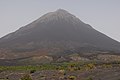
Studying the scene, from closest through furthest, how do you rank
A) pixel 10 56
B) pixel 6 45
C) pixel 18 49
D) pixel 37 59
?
pixel 37 59, pixel 10 56, pixel 18 49, pixel 6 45

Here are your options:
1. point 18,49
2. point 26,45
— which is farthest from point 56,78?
point 26,45

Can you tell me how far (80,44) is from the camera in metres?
185

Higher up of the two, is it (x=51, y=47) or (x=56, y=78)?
(x=51, y=47)

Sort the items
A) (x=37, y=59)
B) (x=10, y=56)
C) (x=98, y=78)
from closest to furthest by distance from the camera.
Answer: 1. (x=98, y=78)
2. (x=37, y=59)
3. (x=10, y=56)

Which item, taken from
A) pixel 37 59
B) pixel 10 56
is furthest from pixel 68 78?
pixel 10 56

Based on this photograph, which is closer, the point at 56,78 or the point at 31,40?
the point at 56,78

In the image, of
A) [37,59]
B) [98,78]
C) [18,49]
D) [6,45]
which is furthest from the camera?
[6,45]

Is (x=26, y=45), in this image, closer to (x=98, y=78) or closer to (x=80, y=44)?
(x=80, y=44)

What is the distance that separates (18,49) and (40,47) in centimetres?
1278

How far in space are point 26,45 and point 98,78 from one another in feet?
497

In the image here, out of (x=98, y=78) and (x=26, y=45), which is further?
(x=26, y=45)

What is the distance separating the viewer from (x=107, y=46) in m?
197

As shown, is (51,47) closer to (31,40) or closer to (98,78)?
(31,40)

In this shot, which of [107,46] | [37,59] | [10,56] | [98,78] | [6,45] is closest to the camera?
[98,78]
